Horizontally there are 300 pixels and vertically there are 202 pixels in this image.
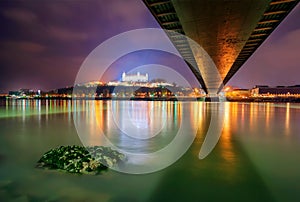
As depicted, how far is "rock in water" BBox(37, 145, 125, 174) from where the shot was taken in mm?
4484

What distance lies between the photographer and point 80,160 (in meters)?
4.66

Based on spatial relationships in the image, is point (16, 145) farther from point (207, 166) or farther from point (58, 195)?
point (207, 166)

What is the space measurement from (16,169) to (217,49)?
57.9 ft

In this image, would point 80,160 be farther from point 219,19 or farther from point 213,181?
point 219,19

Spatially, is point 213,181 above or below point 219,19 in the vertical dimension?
below

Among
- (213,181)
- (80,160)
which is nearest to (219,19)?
(213,181)

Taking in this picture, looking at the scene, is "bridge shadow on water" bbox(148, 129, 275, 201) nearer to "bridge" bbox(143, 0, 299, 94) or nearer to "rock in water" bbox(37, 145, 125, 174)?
"rock in water" bbox(37, 145, 125, 174)

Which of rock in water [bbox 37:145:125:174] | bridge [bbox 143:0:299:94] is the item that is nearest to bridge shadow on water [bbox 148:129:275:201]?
rock in water [bbox 37:145:125:174]

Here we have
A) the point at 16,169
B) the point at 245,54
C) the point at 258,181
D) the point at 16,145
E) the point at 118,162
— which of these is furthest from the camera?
the point at 245,54

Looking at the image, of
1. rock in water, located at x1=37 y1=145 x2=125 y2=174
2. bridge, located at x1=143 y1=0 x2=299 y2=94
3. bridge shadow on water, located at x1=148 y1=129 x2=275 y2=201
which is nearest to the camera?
bridge shadow on water, located at x1=148 y1=129 x2=275 y2=201

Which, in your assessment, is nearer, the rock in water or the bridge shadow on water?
the bridge shadow on water

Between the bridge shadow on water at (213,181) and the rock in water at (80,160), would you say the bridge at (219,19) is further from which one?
the rock in water at (80,160)

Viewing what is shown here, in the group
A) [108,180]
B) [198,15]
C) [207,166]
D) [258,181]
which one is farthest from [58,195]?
[198,15]

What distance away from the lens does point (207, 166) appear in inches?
187
